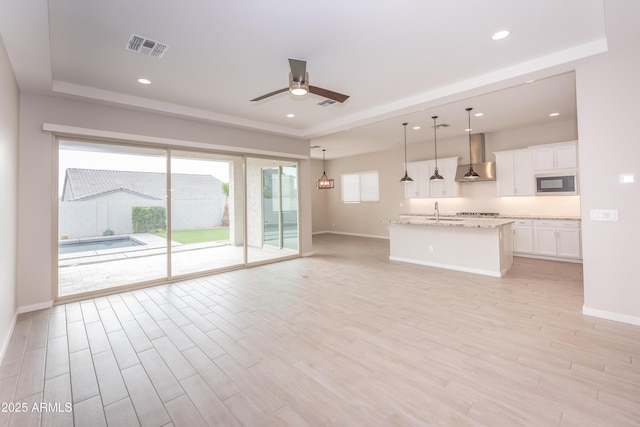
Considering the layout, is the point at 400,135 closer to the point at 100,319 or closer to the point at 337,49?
the point at 337,49

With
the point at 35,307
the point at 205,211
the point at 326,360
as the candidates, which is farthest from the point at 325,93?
the point at 35,307

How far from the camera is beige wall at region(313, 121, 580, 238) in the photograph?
6637mm

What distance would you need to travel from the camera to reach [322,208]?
1188 cm

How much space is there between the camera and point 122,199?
4.73 m

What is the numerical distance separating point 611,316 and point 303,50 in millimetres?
4453

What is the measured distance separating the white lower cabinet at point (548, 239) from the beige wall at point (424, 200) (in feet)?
2.15

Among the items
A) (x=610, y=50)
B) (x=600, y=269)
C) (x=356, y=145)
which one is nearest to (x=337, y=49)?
(x=610, y=50)

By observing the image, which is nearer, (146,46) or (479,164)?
(146,46)

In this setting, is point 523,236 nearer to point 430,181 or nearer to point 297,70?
point 430,181

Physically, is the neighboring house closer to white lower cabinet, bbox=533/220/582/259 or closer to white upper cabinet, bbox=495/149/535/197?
white upper cabinet, bbox=495/149/535/197

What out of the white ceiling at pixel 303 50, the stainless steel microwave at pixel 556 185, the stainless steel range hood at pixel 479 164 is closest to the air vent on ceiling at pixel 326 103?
the white ceiling at pixel 303 50

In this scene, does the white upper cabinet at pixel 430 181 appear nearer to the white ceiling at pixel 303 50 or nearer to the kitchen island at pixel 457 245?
the kitchen island at pixel 457 245

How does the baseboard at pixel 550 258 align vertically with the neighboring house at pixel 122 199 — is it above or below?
below

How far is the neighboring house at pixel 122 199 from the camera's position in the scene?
4262 mm
